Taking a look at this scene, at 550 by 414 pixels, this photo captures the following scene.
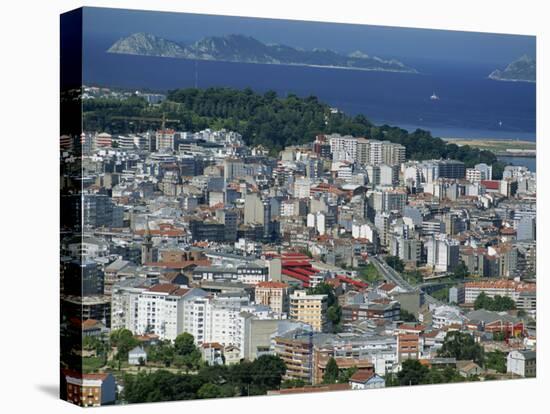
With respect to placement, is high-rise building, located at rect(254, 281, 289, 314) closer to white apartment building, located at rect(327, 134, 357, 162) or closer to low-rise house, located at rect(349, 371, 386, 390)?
low-rise house, located at rect(349, 371, 386, 390)

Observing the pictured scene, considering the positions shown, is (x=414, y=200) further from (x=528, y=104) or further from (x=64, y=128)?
(x=64, y=128)

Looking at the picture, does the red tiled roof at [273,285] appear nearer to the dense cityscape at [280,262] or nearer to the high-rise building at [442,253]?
the dense cityscape at [280,262]

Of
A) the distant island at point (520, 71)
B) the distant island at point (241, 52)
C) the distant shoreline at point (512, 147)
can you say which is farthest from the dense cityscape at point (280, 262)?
the distant island at point (520, 71)

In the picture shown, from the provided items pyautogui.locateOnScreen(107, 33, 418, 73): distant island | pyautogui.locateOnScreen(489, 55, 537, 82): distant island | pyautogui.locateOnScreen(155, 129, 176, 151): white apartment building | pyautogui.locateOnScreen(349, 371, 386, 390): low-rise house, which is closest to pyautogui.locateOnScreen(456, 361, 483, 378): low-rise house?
pyautogui.locateOnScreen(349, 371, 386, 390): low-rise house

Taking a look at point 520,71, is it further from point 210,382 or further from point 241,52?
point 210,382

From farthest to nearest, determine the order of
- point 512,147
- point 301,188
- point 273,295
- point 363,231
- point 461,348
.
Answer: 1. point 512,147
2. point 461,348
3. point 363,231
4. point 301,188
5. point 273,295

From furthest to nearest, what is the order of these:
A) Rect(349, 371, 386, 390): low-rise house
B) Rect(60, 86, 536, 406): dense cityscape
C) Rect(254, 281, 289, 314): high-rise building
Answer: Rect(349, 371, 386, 390): low-rise house < Rect(254, 281, 289, 314): high-rise building < Rect(60, 86, 536, 406): dense cityscape

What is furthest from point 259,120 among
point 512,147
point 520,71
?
point 520,71

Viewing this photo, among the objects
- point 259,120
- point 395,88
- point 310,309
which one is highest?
point 395,88
